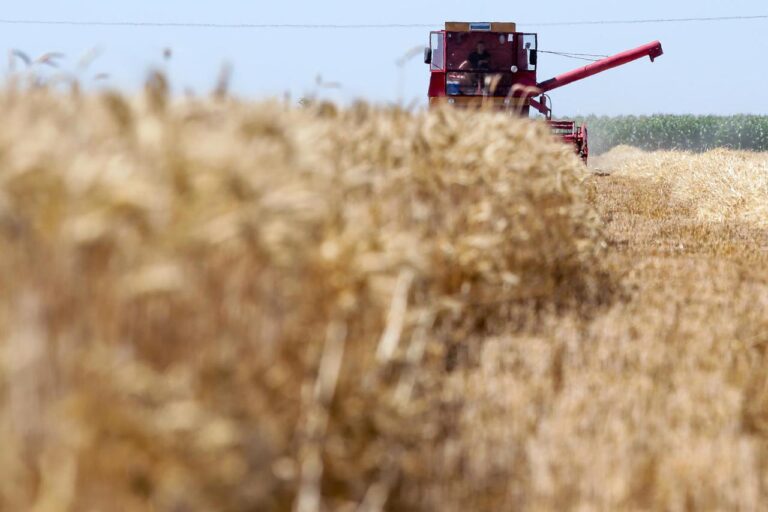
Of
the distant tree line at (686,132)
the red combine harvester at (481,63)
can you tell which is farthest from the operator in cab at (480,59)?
the distant tree line at (686,132)

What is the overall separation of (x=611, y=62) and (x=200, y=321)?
17.8m

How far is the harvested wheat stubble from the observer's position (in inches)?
73.0

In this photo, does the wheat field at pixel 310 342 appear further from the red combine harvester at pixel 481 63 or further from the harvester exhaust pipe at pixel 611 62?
the harvester exhaust pipe at pixel 611 62

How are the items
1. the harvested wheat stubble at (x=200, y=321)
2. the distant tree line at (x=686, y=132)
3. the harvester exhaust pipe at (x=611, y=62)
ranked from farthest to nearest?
the distant tree line at (x=686, y=132), the harvester exhaust pipe at (x=611, y=62), the harvested wheat stubble at (x=200, y=321)

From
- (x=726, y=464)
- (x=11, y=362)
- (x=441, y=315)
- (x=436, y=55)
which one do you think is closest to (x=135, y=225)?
(x=11, y=362)

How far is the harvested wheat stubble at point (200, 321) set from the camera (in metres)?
1.86

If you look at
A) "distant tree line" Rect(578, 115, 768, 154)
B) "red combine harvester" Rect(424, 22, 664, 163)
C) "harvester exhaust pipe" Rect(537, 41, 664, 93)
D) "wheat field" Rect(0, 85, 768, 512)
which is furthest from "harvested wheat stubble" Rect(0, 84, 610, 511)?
"distant tree line" Rect(578, 115, 768, 154)

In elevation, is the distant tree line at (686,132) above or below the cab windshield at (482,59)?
below

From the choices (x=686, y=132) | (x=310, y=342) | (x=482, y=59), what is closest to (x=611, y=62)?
(x=482, y=59)

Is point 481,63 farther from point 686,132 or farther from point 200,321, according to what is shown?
point 686,132

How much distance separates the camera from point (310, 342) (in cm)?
265

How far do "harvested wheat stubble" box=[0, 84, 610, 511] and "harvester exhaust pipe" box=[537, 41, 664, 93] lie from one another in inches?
603

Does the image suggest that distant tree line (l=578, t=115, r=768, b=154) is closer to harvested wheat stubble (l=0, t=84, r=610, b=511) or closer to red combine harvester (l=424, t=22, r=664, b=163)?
red combine harvester (l=424, t=22, r=664, b=163)

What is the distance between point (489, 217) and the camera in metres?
4.81
